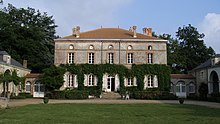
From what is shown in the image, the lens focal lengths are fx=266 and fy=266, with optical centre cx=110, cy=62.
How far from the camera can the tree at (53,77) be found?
3247 centimetres

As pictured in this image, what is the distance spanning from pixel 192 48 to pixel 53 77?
1094 inches

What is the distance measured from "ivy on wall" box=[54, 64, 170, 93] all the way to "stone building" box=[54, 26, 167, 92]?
542 millimetres

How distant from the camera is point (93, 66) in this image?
34000 mm

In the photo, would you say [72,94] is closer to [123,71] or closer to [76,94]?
[76,94]

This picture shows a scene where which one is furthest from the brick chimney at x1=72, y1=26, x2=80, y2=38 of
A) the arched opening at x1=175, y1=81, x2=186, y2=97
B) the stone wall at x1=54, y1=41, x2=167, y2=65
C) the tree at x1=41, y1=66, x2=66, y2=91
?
the arched opening at x1=175, y1=81, x2=186, y2=97

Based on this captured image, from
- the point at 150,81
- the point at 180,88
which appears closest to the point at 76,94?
the point at 150,81

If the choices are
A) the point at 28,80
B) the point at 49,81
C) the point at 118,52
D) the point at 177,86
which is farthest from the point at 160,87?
the point at 28,80

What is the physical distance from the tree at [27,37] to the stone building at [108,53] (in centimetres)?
1054

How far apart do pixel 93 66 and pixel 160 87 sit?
29.5ft

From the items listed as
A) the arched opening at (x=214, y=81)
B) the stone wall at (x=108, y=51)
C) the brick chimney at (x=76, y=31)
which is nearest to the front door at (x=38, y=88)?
the stone wall at (x=108, y=51)

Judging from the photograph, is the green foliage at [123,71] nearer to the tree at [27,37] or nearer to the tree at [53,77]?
the tree at [53,77]

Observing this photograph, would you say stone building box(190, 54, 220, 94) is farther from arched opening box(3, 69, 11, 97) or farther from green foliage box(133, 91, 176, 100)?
arched opening box(3, 69, 11, 97)

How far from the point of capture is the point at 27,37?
142ft

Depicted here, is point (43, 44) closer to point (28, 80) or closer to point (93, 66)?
point (28, 80)
